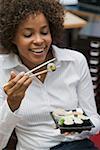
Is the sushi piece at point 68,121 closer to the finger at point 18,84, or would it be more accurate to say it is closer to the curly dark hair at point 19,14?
the finger at point 18,84

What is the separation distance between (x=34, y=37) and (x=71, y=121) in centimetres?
32

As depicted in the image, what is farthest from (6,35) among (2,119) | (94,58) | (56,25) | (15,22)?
(94,58)

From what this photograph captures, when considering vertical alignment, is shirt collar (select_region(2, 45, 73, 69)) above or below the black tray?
above

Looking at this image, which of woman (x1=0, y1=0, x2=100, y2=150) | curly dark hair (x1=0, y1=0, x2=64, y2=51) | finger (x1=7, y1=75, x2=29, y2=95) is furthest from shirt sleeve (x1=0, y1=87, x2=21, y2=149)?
curly dark hair (x1=0, y1=0, x2=64, y2=51)

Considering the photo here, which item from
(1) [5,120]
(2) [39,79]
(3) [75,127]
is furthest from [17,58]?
(3) [75,127]

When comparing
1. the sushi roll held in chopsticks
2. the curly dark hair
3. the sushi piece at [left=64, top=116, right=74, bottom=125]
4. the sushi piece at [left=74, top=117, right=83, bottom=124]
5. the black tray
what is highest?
the curly dark hair

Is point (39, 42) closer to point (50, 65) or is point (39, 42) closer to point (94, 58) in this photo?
point (50, 65)

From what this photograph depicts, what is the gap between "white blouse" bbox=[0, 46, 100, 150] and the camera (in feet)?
4.35

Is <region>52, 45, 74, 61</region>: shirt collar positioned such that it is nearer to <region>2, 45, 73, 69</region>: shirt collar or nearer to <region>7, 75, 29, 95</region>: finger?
<region>2, 45, 73, 69</region>: shirt collar

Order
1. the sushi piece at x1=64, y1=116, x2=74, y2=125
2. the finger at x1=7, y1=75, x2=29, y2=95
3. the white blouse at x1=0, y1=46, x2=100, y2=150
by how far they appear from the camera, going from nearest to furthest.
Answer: the finger at x1=7, y1=75, x2=29, y2=95
the sushi piece at x1=64, y1=116, x2=74, y2=125
the white blouse at x1=0, y1=46, x2=100, y2=150

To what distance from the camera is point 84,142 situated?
1354 millimetres

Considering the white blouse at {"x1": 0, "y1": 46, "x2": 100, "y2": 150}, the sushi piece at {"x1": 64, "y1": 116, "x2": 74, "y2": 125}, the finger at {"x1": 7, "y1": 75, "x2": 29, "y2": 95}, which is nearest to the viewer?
the finger at {"x1": 7, "y1": 75, "x2": 29, "y2": 95}

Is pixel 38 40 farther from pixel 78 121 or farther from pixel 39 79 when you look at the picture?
pixel 78 121

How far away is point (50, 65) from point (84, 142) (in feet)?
1.07
